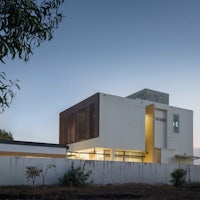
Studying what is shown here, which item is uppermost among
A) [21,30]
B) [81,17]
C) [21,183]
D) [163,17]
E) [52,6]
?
[163,17]

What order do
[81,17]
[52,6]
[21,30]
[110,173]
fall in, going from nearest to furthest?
1. [21,30]
2. [52,6]
3. [81,17]
4. [110,173]

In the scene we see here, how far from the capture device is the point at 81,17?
52.7 feet

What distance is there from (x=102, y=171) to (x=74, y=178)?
Result: 3825mm

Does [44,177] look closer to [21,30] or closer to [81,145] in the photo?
[21,30]

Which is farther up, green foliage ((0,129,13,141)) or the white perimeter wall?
green foliage ((0,129,13,141))

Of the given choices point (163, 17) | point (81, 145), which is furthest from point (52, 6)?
point (81, 145)

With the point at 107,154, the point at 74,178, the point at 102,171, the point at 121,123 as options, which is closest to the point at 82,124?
the point at 121,123

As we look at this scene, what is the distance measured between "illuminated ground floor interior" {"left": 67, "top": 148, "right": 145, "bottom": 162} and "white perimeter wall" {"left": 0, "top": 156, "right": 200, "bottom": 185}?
676 inches

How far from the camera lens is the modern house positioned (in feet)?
165

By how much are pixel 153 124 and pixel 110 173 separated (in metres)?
27.3

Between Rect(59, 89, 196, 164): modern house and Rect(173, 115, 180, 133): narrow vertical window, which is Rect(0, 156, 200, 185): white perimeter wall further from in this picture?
Rect(173, 115, 180, 133): narrow vertical window

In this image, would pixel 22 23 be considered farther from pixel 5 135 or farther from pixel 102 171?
pixel 5 135

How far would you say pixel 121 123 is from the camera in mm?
51469

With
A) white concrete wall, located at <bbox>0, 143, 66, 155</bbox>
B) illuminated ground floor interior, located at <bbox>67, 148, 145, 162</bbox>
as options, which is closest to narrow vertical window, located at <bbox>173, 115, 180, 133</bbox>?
illuminated ground floor interior, located at <bbox>67, 148, 145, 162</bbox>
